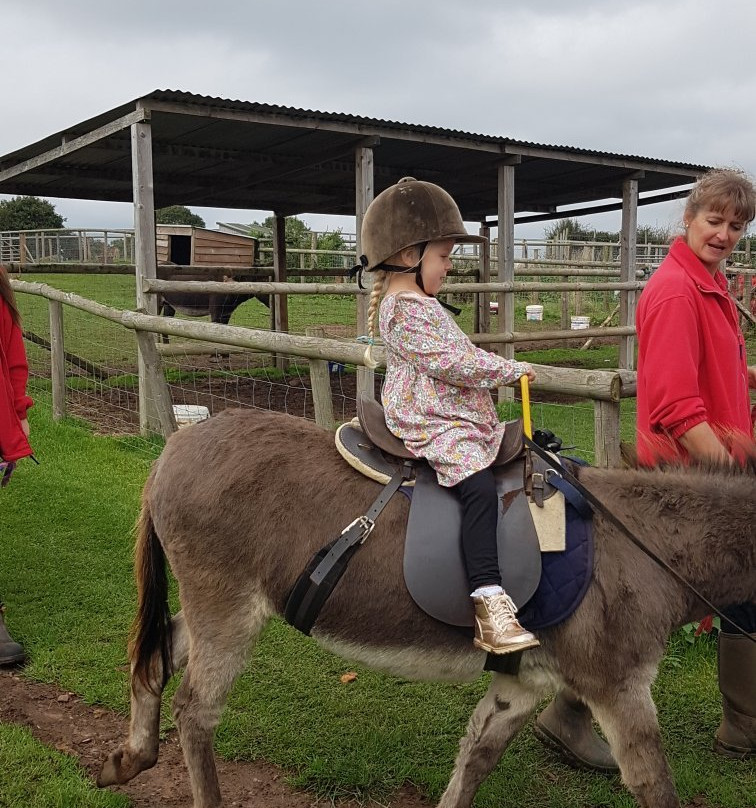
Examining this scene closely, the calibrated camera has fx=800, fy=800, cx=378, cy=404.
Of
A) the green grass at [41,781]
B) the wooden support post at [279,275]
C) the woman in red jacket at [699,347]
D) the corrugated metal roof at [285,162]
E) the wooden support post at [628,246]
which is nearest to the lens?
the woman in red jacket at [699,347]

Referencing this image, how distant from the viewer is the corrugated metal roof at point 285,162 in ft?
25.0

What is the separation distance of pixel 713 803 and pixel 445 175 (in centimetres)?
947

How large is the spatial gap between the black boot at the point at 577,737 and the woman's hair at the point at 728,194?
1.72 metres

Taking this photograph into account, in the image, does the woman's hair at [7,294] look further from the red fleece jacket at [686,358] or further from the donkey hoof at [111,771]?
the red fleece jacket at [686,358]

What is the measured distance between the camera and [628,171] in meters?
10.9

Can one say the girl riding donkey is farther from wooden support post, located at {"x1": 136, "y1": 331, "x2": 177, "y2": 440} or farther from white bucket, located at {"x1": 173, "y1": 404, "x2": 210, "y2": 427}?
white bucket, located at {"x1": 173, "y1": 404, "x2": 210, "y2": 427}

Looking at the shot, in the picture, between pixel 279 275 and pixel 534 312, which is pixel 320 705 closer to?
pixel 279 275

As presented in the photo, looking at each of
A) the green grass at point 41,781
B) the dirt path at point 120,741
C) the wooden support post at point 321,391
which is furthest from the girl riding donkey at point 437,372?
the wooden support post at point 321,391

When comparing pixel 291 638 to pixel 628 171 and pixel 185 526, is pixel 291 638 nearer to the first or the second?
pixel 185 526

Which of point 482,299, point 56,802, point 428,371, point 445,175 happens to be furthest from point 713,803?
point 482,299

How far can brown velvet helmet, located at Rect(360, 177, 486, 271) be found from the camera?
2.34 metres

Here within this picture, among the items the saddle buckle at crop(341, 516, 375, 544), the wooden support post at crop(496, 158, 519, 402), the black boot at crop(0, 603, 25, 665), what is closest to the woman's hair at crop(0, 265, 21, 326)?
the black boot at crop(0, 603, 25, 665)

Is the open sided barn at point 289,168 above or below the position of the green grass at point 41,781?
above

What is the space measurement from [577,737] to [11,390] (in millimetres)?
2885
